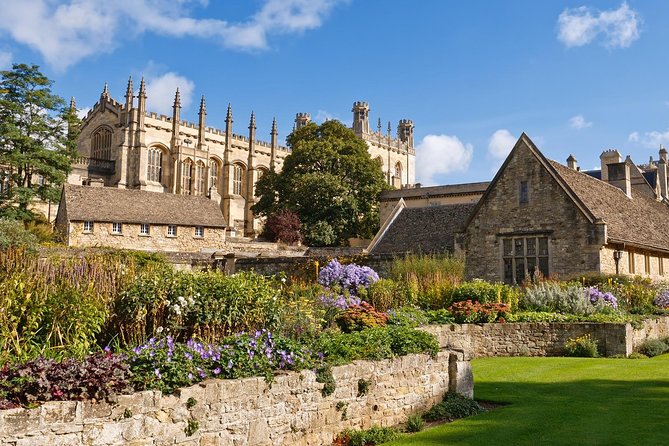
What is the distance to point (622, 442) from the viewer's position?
8.45 m

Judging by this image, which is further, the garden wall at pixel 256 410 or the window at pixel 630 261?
the window at pixel 630 261

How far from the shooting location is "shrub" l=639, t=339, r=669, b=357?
1675 centimetres

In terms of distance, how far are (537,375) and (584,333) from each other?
392 centimetres

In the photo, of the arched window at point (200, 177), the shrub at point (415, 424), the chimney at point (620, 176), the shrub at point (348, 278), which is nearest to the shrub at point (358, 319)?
the shrub at point (415, 424)

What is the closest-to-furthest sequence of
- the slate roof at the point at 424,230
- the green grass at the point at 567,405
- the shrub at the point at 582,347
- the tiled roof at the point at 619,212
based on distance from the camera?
the green grass at the point at 567,405, the shrub at the point at 582,347, the tiled roof at the point at 619,212, the slate roof at the point at 424,230

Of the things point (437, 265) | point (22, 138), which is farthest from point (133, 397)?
point (22, 138)

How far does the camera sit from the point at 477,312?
17.3 meters

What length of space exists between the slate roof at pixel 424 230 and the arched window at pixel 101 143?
47.6 meters

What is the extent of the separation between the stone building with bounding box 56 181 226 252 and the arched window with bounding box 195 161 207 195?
27.7 meters

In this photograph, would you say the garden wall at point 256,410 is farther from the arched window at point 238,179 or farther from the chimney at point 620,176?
the arched window at point 238,179

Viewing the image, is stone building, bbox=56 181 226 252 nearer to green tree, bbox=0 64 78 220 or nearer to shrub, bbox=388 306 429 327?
green tree, bbox=0 64 78 220

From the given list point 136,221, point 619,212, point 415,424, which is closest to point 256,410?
point 415,424

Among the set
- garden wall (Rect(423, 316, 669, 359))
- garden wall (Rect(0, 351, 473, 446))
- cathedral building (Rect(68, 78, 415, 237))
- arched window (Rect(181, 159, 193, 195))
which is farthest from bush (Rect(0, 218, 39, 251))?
arched window (Rect(181, 159, 193, 195))

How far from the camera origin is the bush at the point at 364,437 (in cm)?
905
